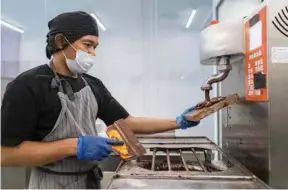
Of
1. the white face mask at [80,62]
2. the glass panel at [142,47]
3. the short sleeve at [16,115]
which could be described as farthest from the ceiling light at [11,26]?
the short sleeve at [16,115]

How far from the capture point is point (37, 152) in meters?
1.00

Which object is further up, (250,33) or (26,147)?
(250,33)

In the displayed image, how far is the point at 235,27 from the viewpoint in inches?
42.4

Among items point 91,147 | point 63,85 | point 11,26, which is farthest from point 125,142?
point 11,26

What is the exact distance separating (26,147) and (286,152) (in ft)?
2.76

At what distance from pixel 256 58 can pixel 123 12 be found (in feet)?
6.98

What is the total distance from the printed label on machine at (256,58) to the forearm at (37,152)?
635 mm

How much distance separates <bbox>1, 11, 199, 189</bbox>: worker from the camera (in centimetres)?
101

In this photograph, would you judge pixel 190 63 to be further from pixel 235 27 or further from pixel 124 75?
pixel 235 27

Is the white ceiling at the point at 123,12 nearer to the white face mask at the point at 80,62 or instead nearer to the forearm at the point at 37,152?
the white face mask at the point at 80,62

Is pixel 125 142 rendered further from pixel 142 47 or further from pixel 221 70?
pixel 142 47

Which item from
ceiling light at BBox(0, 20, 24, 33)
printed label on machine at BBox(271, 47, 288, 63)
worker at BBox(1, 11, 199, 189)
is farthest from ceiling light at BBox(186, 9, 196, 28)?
printed label on machine at BBox(271, 47, 288, 63)

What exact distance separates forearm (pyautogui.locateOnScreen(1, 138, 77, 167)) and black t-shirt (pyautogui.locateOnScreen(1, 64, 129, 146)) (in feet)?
0.09

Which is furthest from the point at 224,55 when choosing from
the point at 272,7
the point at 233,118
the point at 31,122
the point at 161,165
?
the point at 31,122
